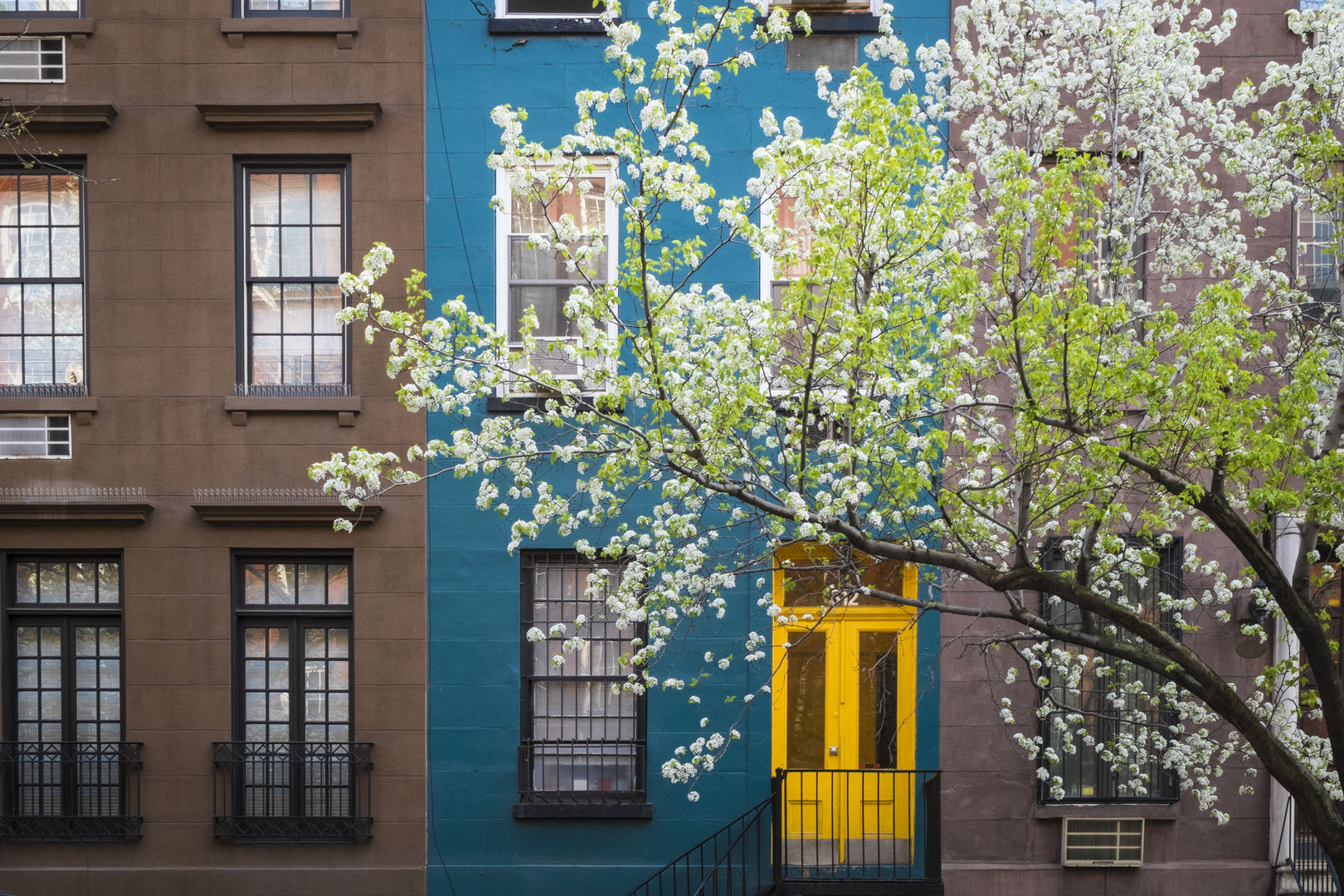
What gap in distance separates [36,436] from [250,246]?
2749 mm

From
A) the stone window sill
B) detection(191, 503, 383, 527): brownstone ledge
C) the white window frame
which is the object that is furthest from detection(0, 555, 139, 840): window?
the white window frame

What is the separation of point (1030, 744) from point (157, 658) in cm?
808

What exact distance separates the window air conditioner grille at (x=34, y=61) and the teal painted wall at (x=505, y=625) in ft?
11.8

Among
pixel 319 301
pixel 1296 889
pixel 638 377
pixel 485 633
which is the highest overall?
pixel 319 301

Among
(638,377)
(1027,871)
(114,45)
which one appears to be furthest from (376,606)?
(1027,871)

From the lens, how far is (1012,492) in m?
7.68

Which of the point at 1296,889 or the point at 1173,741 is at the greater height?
the point at 1173,741

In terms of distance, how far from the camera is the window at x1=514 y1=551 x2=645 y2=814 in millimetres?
10609

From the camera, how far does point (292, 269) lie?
35.8 ft

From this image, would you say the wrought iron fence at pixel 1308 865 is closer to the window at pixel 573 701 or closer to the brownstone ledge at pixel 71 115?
the window at pixel 573 701

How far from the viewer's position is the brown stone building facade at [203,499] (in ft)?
34.2

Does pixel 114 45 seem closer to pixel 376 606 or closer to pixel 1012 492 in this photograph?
pixel 376 606

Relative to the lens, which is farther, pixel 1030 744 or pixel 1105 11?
pixel 1030 744

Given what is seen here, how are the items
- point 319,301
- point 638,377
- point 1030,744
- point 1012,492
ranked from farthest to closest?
1. point 319,301
2. point 1030,744
3. point 1012,492
4. point 638,377
